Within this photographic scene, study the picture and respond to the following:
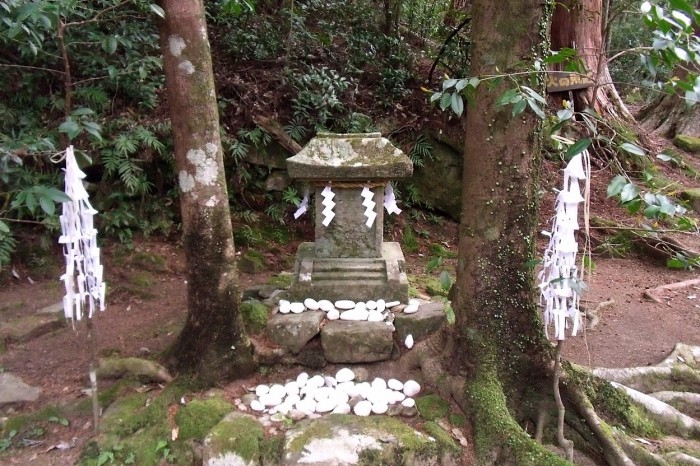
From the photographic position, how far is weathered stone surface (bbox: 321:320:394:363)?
344 centimetres

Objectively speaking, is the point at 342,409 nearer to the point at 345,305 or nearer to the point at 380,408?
the point at 380,408

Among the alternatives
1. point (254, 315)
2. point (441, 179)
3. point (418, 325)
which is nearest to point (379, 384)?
point (418, 325)

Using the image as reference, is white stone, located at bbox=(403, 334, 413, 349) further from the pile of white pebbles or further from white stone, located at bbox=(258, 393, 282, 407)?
white stone, located at bbox=(258, 393, 282, 407)

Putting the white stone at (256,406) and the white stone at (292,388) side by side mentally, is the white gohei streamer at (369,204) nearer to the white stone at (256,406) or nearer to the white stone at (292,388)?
the white stone at (292,388)

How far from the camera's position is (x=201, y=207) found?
316 centimetres

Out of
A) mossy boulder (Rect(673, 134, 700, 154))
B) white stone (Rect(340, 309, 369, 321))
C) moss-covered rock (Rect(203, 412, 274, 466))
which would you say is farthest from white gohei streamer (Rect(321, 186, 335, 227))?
mossy boulder (Rect(673, 134, 700, 154))

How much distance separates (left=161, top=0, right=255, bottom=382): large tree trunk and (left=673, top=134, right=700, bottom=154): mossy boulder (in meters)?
10.7

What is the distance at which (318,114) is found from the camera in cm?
690

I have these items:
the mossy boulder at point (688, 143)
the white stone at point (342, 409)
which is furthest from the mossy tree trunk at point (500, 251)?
the mossy boulder at point (688, 143)

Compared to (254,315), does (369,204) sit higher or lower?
higher

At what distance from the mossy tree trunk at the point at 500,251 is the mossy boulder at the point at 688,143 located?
385 inches

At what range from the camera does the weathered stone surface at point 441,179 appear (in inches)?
298

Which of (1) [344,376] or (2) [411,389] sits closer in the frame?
(2) [411,389]

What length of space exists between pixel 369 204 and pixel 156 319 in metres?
2.32
